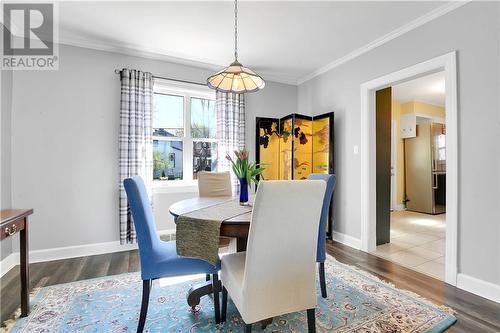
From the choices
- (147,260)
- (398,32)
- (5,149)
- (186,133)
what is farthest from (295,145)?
(5,149)

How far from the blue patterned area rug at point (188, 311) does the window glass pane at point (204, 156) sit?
6.02 feet

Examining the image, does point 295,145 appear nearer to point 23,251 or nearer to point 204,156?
point 204,156

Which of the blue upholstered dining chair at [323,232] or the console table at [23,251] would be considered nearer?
the console table at [23,251]

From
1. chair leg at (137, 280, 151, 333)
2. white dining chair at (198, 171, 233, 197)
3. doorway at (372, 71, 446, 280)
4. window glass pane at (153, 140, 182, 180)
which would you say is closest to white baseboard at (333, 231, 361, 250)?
doorway at (372, 71, 446, 280)

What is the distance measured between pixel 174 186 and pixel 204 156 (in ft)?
2.13

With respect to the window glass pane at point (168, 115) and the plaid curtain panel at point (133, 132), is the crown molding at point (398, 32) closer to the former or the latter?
the window glass pane at point (168, 115)

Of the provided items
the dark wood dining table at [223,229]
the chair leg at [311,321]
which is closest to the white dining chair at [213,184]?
the dark wood dining table at [223,229]

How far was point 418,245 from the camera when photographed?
11.0 ft

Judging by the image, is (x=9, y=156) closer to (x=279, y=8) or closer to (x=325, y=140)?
(x=279, y=8)

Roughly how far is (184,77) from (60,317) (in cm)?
299

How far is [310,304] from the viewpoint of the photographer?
4.68 feet

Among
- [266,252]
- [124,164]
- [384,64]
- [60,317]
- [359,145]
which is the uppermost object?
[384,64]

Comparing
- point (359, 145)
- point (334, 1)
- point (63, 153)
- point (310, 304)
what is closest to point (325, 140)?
point (359, 145)

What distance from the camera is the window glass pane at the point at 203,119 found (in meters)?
3.71
